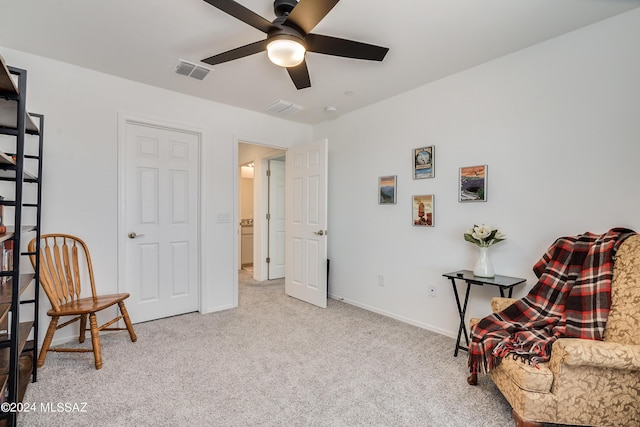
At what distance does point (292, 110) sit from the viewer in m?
3.67

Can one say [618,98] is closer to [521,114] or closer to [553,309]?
[521,114]

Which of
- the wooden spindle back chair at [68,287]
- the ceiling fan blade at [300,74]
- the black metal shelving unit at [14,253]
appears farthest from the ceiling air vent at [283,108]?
the wooden spindle back chair at [68,287]

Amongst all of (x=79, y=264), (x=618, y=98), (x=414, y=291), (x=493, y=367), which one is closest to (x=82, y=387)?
(x=79, y=264)

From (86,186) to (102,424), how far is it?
1.95m

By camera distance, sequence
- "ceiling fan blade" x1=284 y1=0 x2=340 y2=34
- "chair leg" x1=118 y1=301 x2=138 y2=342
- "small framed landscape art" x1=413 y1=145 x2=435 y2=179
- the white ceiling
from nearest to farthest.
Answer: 1. "ceiling fan blade" x1=284 y1=0 x2=340 y2=34
2. the white ceiling
3. "chair leg" x1=118 y1=301 x2=138 y2=342
4. "small framed landscape art" x1=413 y1=145 x2=435 y2=179

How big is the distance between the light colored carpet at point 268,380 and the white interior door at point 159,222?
31cm

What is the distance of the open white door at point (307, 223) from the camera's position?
11.8 ft

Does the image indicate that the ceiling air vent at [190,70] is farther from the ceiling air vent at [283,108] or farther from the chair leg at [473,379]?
the chair leg at [473,379]

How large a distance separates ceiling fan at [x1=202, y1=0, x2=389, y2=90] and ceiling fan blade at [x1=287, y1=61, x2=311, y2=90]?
0.02 m

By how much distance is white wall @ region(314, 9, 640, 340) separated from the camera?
1.99 meters

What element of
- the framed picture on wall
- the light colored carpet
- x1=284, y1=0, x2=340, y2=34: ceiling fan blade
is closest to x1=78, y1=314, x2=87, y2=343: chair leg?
the light colored carpet

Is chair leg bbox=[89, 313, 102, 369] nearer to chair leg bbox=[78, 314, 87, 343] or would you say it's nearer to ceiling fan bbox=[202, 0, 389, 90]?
chair leg bbox=[78, 314, 87, 343]

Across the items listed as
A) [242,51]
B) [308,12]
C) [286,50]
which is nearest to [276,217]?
[242,51]

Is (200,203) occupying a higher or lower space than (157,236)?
higher
